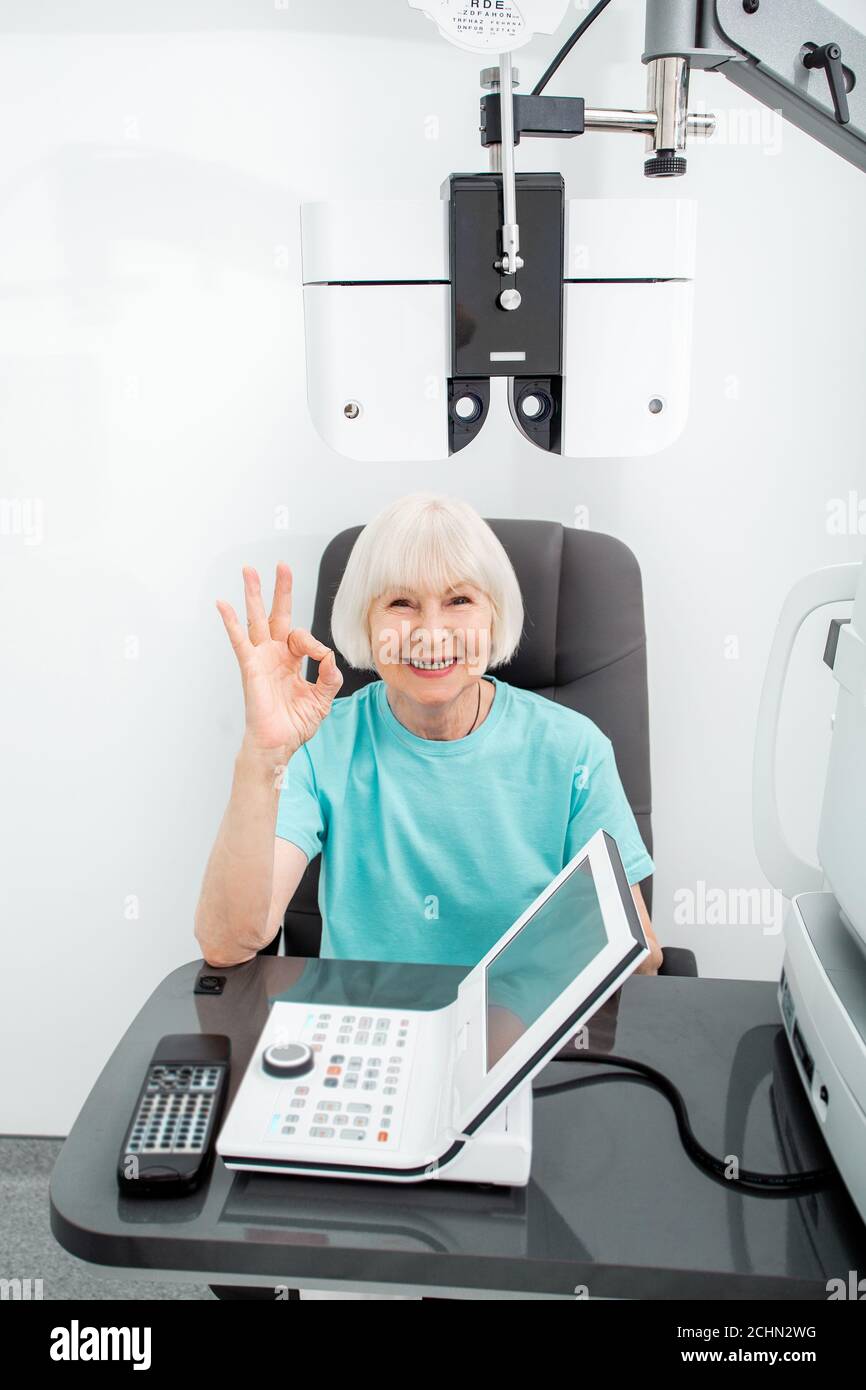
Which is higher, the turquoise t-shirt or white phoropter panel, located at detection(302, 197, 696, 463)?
white phoropter panel, located at detection(302, 197, 696, 463)

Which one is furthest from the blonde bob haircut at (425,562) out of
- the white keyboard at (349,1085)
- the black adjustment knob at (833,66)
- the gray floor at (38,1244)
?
the gray floor at (38,1244)

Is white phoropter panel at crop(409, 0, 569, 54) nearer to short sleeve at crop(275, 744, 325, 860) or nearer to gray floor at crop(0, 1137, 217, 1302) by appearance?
short sleeve at crop(275, 744, 325, 860)

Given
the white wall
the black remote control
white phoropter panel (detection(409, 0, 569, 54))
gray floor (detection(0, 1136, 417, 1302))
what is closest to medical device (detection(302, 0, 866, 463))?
white phoropter panel (detection(409, 0, 569, 54))

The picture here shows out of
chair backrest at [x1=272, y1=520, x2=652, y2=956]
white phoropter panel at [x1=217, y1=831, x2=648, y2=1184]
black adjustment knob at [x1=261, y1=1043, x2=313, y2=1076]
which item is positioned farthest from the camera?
chair backrest at [x1=272, y1=520, x2=652, y2=956]

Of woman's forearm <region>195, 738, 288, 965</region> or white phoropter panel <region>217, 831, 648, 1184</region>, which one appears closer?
white phoropter panel <region>217, 831, 648, 1184</region>

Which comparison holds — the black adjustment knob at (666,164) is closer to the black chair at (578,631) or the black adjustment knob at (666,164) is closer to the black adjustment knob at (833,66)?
the black adjustment knob at (833,66)

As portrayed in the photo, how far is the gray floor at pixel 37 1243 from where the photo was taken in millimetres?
1744

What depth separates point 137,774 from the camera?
6.24 ft

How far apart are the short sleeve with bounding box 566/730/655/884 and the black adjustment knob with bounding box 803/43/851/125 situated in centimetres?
84

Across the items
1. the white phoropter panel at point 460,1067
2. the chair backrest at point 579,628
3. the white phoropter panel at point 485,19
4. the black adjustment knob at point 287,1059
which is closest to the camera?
the white phoropter panel at point 485,19

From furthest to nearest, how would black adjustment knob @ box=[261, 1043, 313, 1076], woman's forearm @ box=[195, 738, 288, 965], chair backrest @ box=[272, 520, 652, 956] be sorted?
1. chair backrest @ box=[272, 520, 652, 956]
2. woman's forearm @ box=[195, 738, 288, 965]
3. black adjustment knob @ box=[261, 1043, 313, 1076]

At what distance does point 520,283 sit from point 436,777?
819 mm

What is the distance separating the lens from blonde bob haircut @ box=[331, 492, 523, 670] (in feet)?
4.55

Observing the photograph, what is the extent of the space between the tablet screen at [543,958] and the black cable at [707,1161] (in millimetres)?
120
